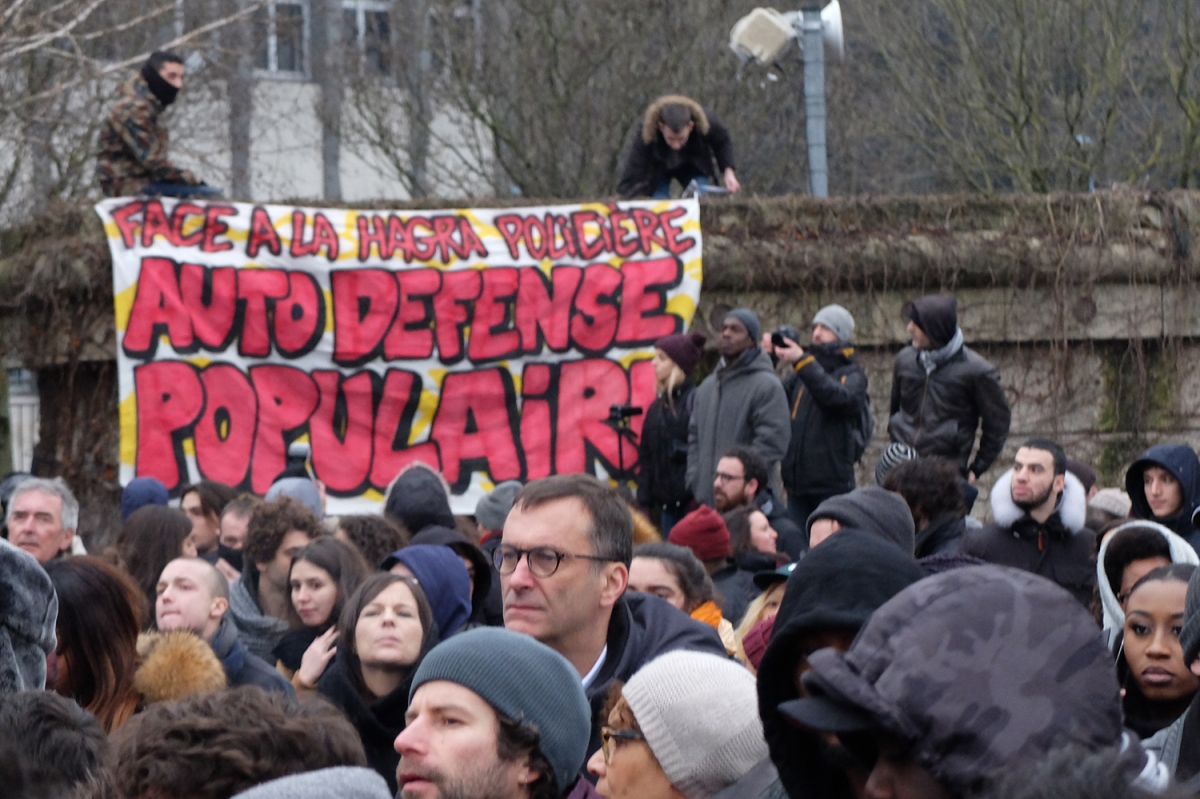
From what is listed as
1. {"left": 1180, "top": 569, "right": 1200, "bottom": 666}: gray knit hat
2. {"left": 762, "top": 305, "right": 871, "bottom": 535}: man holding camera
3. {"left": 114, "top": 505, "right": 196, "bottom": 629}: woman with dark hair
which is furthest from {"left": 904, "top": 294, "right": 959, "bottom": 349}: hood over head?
{"left": 1180, "top": 569, "right": 1200, "bottom": 666}: gray knit hat

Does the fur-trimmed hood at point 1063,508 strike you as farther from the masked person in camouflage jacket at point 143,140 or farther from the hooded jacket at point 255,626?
the masked person in camouflage jacket at point 143,140

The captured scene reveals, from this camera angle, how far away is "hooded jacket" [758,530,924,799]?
2389 millimetres

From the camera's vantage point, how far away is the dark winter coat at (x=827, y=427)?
900 cm

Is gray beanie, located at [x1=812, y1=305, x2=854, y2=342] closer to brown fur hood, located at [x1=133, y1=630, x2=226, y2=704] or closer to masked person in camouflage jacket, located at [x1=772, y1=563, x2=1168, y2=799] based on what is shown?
brown fur hood, located at [x1=133, y1=630, x2=226, y2=704]

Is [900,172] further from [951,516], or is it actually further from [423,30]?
[951,516]

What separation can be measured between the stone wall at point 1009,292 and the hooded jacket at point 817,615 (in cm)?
892

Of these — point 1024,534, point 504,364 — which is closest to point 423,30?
point 504,364

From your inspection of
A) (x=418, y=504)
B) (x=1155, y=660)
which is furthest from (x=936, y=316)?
(x=1155, y=660)

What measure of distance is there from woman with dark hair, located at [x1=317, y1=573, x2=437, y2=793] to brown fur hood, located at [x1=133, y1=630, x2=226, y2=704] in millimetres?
357

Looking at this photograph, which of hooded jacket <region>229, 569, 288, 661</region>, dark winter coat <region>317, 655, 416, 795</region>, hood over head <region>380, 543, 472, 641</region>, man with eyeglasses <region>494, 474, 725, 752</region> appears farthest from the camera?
hooded jacket <region>229, 569, 288, 661</region>

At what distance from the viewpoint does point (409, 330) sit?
11.5 m

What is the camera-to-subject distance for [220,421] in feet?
36.6

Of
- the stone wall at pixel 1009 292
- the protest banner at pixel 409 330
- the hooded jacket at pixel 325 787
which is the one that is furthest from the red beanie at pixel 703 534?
the stone wall at pixel 1009 292

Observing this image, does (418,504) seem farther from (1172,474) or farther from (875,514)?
(1172,474)
